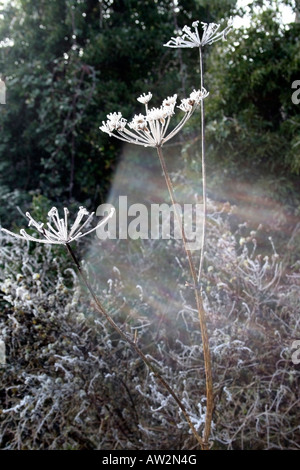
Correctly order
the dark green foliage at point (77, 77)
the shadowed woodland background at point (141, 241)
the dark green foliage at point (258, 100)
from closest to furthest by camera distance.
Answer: the shadowed woodland background at point (141, 241) → the dark green foliage at point (258, 100) → the dark green foliage at point (77, 77)

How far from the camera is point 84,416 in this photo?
2.56 m

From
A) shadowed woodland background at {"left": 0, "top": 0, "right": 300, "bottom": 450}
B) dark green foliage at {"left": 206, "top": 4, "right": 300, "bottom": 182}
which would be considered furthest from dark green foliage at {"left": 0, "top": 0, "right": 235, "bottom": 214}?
dark green foliage at {"left": 206, "top": 4, "right": 300, "bottom": 182}

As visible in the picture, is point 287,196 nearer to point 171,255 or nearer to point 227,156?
point 227,156

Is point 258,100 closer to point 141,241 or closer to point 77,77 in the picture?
point 141,241

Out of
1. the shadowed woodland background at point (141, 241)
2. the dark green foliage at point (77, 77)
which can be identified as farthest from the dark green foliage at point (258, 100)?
the dark green foliage at point (77, 77)

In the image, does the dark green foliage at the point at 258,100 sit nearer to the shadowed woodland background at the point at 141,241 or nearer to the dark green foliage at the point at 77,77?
the shadowed woodland background at the point at 141,241

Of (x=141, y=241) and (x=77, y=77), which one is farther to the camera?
(x=77, y=77)

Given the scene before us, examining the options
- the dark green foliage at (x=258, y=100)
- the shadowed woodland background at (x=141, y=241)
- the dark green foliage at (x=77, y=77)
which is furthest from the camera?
the dark green foliage at (x=77, y=77)

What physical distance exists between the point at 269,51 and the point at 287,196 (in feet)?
3.53

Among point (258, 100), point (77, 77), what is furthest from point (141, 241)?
point (77, 77)

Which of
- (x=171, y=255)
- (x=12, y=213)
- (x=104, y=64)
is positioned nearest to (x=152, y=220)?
(x=171, y=255)

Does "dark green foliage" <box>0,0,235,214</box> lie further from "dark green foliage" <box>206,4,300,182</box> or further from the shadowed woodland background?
"dark green foliage" <box>206,4,300,182</box>
